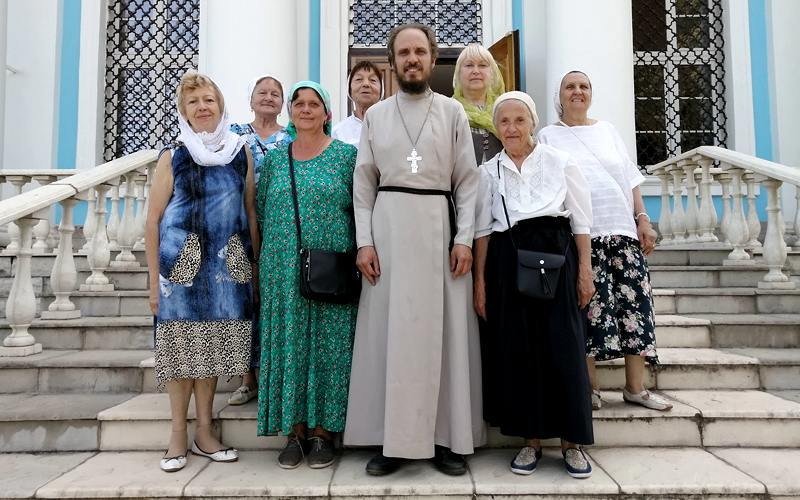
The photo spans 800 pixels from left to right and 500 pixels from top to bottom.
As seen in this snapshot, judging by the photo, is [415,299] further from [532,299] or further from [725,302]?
[725,302]

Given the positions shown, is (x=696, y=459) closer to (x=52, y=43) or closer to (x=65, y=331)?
(x=65, y=331)

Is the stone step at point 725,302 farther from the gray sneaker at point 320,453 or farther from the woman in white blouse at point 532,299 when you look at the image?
the gray sneaker at point 320,453

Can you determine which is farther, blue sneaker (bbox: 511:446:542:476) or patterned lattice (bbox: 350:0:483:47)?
patterned lattice (bbox: 350:0:483:47)

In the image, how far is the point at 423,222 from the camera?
2.31 meters

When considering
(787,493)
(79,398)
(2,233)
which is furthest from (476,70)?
(2,233)

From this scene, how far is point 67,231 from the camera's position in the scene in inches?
151

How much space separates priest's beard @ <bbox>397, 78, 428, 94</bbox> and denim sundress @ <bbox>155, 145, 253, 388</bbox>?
0.94 metres

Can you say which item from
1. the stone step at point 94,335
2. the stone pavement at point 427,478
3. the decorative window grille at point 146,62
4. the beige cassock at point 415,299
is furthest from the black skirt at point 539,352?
the decorative window grille at point 146,62

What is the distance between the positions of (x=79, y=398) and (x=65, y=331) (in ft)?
2.77

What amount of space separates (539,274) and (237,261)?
1.42 meters

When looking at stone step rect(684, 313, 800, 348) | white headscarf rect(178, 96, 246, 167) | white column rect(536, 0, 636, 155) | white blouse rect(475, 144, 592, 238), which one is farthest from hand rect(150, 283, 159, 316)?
white column rect(536, 0, 636, 155)

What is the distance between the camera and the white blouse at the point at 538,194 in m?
2.33

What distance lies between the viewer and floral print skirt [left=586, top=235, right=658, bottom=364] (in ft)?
8.57

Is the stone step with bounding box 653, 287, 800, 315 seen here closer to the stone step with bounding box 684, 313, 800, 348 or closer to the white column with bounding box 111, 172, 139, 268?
the stone step with bounding box 684, 313, 800, 348
